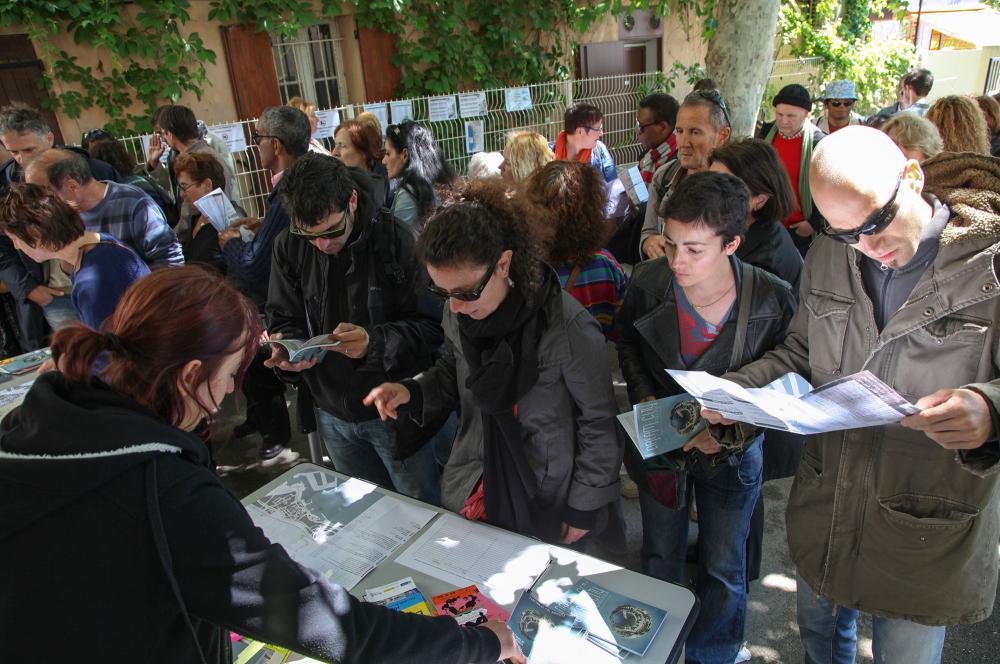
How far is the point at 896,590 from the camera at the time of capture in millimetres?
1617

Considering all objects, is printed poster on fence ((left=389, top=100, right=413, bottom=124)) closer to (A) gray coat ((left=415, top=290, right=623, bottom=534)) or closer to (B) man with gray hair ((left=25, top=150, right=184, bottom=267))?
(B) man with gray hair ((left=25, top=150, right=184, bottom=267))

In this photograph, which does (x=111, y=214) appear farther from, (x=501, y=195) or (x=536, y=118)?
(x=536, y=118)

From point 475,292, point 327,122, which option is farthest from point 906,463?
point 327,122

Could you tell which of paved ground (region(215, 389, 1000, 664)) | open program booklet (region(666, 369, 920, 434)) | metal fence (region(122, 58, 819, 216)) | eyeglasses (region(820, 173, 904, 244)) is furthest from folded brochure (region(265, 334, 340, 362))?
metal fence (region(122, 58, 819, 216))

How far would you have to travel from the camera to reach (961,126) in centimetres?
358

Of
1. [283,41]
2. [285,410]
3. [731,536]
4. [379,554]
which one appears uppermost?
[283,41]

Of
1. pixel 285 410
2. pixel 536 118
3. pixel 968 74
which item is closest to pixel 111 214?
pixel 285 410

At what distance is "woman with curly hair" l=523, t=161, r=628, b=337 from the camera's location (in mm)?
2510

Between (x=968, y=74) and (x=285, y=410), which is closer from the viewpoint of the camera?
(x=285, y=410)

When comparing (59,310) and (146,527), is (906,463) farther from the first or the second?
(59,310)

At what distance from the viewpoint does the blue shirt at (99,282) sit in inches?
108

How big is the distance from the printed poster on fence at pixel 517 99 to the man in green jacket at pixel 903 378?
7042 millimetres

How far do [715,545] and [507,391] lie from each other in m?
0.94

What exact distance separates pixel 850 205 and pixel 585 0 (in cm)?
1005
